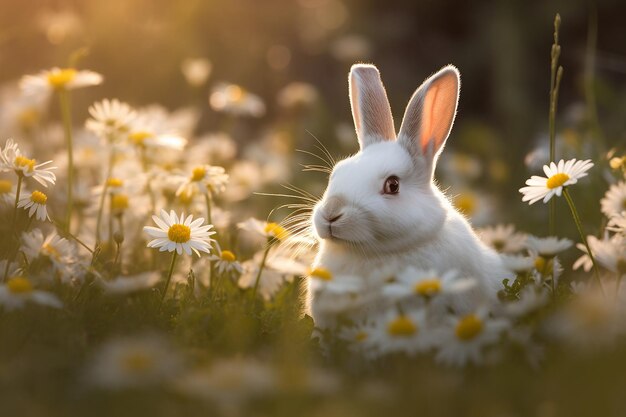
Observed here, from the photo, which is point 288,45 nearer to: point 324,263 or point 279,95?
point 279,95

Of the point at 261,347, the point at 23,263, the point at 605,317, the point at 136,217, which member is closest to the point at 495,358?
the point at 605,317

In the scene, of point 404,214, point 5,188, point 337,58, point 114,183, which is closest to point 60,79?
point 114,183

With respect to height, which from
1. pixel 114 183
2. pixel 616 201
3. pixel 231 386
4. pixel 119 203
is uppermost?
pixel 114 183

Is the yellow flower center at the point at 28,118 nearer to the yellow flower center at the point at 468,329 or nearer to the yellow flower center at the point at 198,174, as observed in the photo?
the yellow flower center at the point at 198,174

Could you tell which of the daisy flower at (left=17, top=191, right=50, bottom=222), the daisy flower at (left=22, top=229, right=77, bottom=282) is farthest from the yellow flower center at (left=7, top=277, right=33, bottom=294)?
the daisy flower at (left=17, top=191, right=50, bottom=222)

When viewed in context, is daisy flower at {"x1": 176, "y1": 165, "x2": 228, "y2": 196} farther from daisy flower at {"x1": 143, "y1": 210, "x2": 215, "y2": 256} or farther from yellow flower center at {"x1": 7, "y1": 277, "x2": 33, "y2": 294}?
yellow flower center at {"x1": 7, "y1": 277, "x2": 33, "y2": 294}

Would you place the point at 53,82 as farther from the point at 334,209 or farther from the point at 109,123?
the point at 334,209
